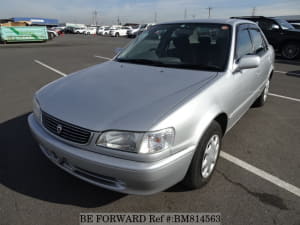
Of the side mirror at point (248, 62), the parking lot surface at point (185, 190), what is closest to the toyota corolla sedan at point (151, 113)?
the side mirror at point (248, 62)

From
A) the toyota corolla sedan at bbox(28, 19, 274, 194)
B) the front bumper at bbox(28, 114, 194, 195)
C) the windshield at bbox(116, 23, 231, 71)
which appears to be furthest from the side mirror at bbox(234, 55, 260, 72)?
the front bumper at bbox(28, 114, 194, 195)

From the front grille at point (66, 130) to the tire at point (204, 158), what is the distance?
37.6 inches

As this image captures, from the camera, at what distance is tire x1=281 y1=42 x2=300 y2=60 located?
11.0m

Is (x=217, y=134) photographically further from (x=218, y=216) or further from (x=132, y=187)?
(x=132, y=187)

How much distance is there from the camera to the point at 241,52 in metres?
3.03

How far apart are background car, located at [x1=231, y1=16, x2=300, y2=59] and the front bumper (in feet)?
37.2

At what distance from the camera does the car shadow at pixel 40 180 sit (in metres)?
2.26

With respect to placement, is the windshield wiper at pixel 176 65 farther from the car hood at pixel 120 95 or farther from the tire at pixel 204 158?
the tire at pixel 204 158

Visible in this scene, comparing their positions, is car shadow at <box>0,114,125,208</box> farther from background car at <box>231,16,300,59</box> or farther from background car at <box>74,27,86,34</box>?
background car at <box>74,27,86,34</box>

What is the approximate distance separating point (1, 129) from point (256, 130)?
4008 millimetres

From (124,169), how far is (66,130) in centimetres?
62

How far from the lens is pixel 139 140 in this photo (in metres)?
1.74

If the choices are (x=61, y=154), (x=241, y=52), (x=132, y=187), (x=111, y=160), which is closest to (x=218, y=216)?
(x=132, y=187)

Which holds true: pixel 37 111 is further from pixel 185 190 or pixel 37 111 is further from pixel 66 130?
pixel 185 190
